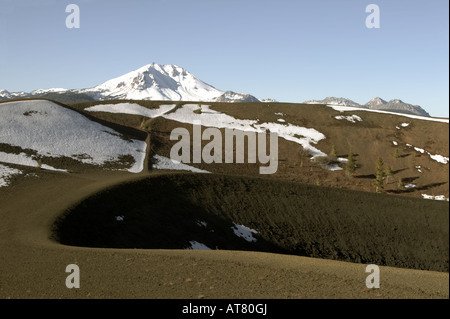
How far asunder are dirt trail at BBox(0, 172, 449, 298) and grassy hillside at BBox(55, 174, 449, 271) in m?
9.92

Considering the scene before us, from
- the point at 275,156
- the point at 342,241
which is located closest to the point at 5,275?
the point at 342,241

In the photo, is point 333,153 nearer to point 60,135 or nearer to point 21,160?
point 60,135

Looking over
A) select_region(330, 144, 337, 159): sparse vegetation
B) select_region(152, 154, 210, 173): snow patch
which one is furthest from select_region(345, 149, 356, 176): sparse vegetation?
select_region(152, 154, 210, 173): snow patch

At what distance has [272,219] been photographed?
156 feet

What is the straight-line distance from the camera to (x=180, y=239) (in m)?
36.2

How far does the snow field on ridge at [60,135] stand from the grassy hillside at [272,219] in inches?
817

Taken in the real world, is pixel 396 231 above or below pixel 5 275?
below

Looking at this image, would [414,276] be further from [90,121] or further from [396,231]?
[90,121]

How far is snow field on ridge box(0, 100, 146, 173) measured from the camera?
64125mm
